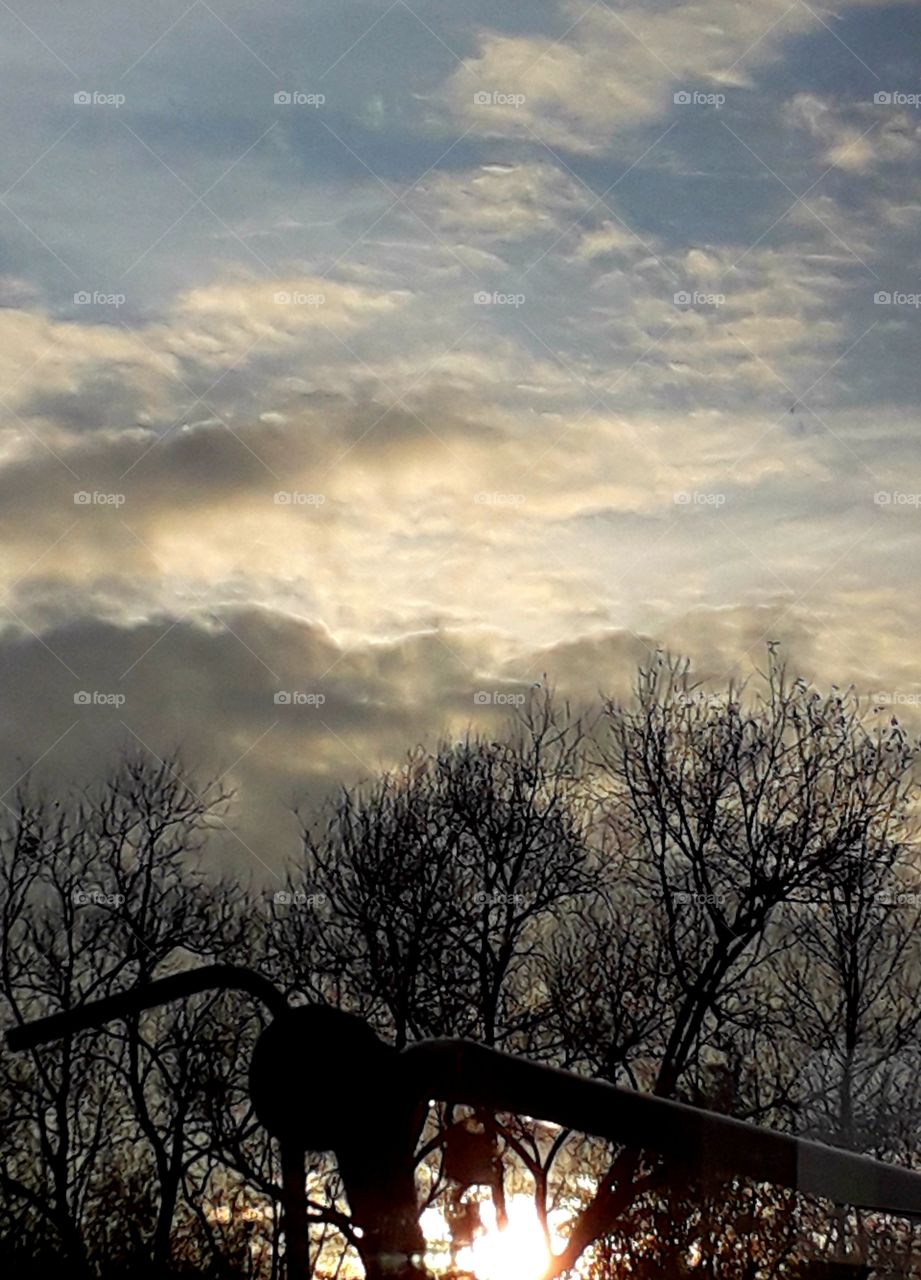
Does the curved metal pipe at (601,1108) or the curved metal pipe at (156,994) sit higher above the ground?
the curved metal pipe at (156,994)

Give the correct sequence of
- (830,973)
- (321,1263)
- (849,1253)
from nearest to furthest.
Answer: (321,1263)
(849,1253)
(830,973)

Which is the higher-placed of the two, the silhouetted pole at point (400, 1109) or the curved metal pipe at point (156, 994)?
the curved metal pipe at point (156, 994)

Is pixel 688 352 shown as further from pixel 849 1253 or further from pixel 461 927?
pixel 849 1253

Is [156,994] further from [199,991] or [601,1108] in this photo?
[601,1108]

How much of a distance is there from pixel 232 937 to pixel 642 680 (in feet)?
6.10

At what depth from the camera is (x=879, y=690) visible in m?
4.77

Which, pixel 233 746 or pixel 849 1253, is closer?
pixel 849 1253

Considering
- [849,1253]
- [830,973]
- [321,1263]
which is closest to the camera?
[321,1263]

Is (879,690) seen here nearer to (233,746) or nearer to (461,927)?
(461,927)

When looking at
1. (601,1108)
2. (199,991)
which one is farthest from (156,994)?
(601,1108)

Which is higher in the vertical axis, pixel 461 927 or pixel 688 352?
pixel 688 352

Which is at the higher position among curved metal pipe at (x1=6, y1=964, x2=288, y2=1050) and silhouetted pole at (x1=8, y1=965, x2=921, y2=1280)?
curved metal pipe at (x1=6, y1=964, x2=288, y2=1050)

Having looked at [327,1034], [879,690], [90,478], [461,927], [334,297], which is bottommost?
[327,1034]

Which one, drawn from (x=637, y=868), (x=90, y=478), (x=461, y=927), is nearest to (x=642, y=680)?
(x=637, y=868)
